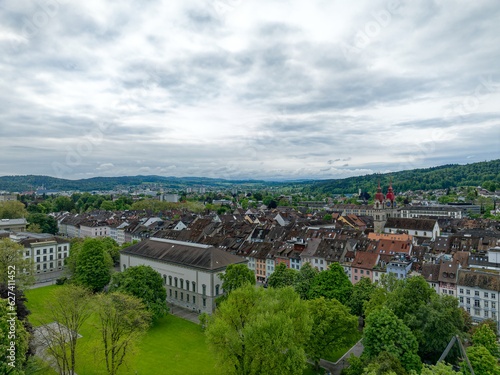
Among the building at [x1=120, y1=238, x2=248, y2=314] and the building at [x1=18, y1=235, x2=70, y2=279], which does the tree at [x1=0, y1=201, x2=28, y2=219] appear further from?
the building at [x1=120, y1=238, x2=248, y2=314]

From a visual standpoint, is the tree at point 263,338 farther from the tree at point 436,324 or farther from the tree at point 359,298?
the tree at point 359,298

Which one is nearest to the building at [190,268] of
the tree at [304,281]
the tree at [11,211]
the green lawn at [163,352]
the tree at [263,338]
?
the green lawn at [163,352]

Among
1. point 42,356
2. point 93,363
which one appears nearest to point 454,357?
point 93,363

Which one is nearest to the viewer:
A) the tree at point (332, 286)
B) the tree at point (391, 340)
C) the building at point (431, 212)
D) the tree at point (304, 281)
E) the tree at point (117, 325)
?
the tree at point (391, 340)

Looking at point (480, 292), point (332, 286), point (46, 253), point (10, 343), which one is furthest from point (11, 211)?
point (480, 292)

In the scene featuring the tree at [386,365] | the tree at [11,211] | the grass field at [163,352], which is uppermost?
the tree at [11,211]

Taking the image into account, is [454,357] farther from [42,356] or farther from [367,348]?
[42,356]

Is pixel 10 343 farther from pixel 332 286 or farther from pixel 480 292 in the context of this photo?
pixel 480 292
